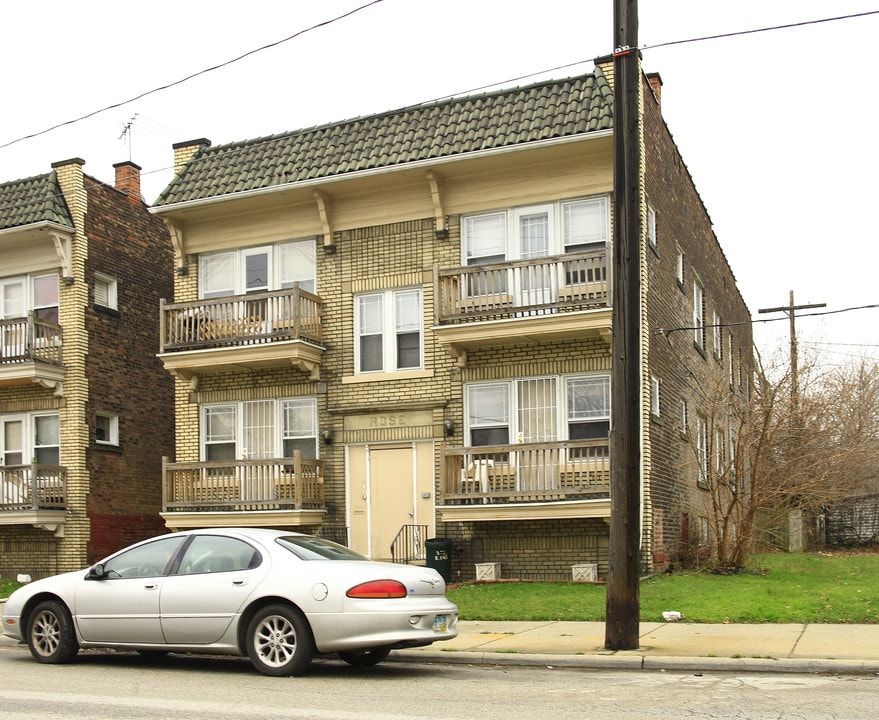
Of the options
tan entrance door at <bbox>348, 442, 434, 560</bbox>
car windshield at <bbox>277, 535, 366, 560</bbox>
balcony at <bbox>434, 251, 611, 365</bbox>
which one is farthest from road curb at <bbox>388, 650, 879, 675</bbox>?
tan entrance door at <bbox>348, 442, 434, 560</bbox>

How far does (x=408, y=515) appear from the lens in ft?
67.8

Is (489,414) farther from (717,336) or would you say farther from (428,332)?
(717,336)

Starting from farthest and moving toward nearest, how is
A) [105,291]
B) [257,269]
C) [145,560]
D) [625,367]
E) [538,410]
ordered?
[105,291]
[257,269]
[538,410]
[625,367]
[145,560]

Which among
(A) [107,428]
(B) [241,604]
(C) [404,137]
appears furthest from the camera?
(A) [107,428]

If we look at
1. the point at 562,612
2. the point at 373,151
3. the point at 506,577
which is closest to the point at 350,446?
the point at 506,577

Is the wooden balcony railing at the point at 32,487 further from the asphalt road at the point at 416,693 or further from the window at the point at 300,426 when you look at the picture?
the asphalt road at the point at 416,693

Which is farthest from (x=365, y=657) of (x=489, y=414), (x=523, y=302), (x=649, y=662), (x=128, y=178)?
(x=128, y=178)

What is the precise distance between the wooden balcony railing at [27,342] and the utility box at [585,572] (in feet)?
40.2

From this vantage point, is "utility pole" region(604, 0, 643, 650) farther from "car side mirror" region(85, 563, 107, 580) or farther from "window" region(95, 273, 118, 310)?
"window" region(95, 273, 118, 310)

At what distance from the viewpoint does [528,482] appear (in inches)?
733

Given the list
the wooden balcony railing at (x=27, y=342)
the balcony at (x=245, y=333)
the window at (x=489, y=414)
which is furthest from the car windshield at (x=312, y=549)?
the wooden balcony railing at (x=27, y=342)

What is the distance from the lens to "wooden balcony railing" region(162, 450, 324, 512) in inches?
809

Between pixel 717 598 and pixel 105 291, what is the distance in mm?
15785

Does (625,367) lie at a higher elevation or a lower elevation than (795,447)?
higher
